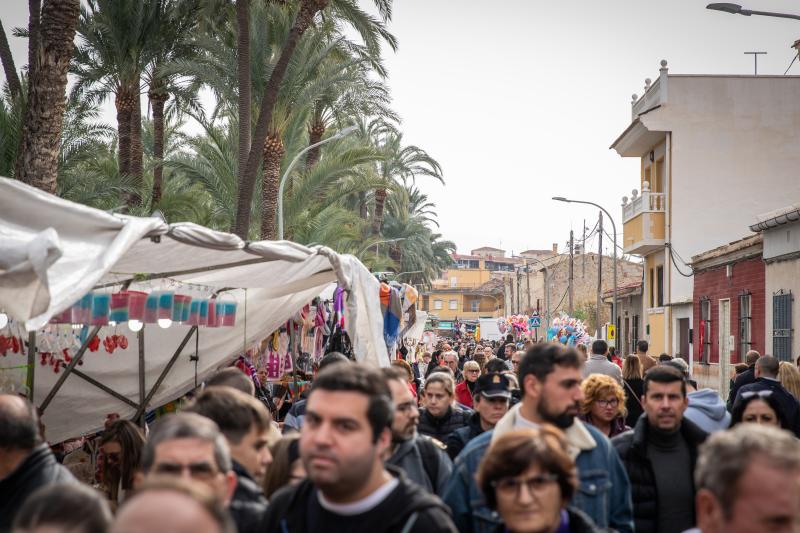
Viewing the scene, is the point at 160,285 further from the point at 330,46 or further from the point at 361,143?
the point at 361,143

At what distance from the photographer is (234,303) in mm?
11852

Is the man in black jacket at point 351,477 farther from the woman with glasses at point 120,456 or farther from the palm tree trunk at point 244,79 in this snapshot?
the palm tree trunk at point 244,79

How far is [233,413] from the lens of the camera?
198 inches

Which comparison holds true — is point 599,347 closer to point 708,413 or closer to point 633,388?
point 633,388

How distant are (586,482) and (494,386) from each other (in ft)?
9.94

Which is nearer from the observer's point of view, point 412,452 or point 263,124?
point 412,452

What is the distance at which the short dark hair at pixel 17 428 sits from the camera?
4.84 metres

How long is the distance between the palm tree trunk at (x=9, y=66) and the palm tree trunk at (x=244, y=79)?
5130 mm

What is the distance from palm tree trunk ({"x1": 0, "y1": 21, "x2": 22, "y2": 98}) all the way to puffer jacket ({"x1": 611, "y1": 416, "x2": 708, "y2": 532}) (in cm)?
1480

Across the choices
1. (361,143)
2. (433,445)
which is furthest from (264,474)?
(361,143)

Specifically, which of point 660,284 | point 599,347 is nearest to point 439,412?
point 599,347

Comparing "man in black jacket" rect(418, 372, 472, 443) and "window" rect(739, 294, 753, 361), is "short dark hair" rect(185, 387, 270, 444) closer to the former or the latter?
"man in black jacket" rect(418, 372, 472, 443)

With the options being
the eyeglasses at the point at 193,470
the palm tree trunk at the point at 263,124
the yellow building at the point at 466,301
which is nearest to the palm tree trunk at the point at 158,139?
the palm tree trunk at the point at 263,124

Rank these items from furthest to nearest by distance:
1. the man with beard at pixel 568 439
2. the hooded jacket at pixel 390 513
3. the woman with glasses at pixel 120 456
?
the woman with glasses at pixel 120 456 → the man with beard at pixel 568 439 → the hooded jacket at pixel 390 513
